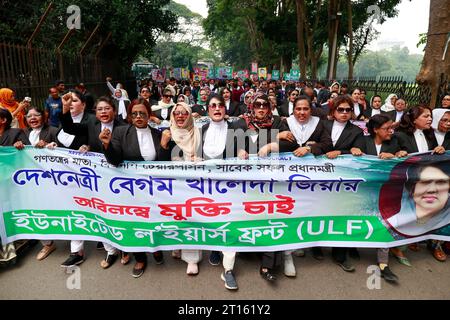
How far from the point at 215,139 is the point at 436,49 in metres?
5.77

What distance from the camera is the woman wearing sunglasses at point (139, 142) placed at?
131 inches

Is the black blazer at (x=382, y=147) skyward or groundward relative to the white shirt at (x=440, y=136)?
groundward

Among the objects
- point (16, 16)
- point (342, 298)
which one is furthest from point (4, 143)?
point (16, 16)

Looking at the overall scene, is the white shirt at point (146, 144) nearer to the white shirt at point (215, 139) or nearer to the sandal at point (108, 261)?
the white shirt at point (215, 139)

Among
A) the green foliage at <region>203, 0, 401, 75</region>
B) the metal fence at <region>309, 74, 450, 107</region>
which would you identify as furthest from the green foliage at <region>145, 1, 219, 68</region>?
the metal fence at <region>309, 74, 450, 107</region>

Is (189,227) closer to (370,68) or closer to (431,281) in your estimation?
(431,281)

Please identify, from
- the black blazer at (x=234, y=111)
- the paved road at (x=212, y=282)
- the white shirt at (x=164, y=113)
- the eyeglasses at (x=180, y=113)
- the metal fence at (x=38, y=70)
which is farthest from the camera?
the black blazer at (x=234, y=111)

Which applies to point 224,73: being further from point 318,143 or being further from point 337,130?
point 318,143

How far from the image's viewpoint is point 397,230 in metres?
3.31

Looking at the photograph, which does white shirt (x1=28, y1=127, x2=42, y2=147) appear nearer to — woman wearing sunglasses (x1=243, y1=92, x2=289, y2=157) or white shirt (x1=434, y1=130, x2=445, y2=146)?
woman wearing sunglasses (x1=243, y1=92, x2=289, y2=157)

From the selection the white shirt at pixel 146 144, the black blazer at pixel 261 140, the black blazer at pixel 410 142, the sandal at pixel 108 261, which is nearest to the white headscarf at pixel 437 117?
the black blazer at pixel 410 142

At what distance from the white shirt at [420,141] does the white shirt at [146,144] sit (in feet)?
9.23

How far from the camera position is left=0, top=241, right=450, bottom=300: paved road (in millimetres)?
3000

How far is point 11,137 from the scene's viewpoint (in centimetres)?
371
